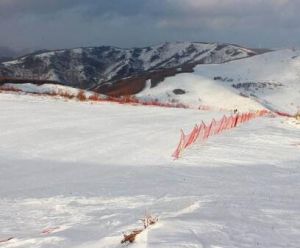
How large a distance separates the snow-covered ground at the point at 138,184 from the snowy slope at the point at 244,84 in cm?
7831

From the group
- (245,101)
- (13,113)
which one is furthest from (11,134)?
(245,101)

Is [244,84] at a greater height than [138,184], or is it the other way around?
[244,84]

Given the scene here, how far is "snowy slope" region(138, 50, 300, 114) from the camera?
106 metres

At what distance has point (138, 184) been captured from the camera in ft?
37.5

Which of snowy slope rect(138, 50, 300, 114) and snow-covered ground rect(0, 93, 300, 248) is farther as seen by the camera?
snowy slope rect(138, 50, 300, 114)

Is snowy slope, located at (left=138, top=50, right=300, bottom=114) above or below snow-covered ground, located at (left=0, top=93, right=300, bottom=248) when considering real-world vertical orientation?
above

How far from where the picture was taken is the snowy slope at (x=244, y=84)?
105500mm

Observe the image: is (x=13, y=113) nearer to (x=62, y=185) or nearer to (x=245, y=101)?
(x=62, y=185)

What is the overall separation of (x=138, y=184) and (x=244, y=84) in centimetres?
11046

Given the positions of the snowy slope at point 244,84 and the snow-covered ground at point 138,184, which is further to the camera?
the snowy slope at point 244,84

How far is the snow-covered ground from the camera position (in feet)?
20.9

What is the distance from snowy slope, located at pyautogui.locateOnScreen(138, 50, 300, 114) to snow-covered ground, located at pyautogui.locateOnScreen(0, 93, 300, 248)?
257ft

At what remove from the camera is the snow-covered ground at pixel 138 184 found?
636 centimetres

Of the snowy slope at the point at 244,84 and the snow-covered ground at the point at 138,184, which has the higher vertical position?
the snowy slope at the point at 244,84
